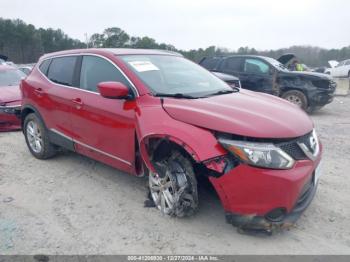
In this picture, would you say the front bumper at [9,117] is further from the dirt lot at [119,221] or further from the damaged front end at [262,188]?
the damaged front end at [262,188]

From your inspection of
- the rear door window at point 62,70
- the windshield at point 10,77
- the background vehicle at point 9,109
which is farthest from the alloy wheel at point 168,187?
the windshield at point 10,77

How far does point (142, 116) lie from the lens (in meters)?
3.43

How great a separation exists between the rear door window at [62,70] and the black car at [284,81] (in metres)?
6.50

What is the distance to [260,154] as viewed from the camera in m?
2.79

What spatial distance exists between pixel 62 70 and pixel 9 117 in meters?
3.18

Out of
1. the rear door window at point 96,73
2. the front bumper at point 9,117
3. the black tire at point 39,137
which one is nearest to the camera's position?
the rear door window at point 96,73

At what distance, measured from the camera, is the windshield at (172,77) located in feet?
12.2

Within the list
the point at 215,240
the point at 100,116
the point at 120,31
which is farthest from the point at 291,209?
the point at 120,31

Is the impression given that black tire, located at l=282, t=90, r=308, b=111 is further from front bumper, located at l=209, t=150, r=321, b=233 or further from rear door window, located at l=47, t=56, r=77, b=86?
front bumper, located at l=209, t=150, r=321, b=233

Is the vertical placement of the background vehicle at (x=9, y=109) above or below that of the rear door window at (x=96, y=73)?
below

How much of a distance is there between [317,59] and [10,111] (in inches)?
1666

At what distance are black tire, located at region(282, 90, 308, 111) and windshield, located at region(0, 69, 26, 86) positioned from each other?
7119 millimetres

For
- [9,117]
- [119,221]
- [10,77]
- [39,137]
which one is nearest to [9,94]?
[9,117]

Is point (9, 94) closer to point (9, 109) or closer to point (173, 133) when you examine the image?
point (9, 109)
